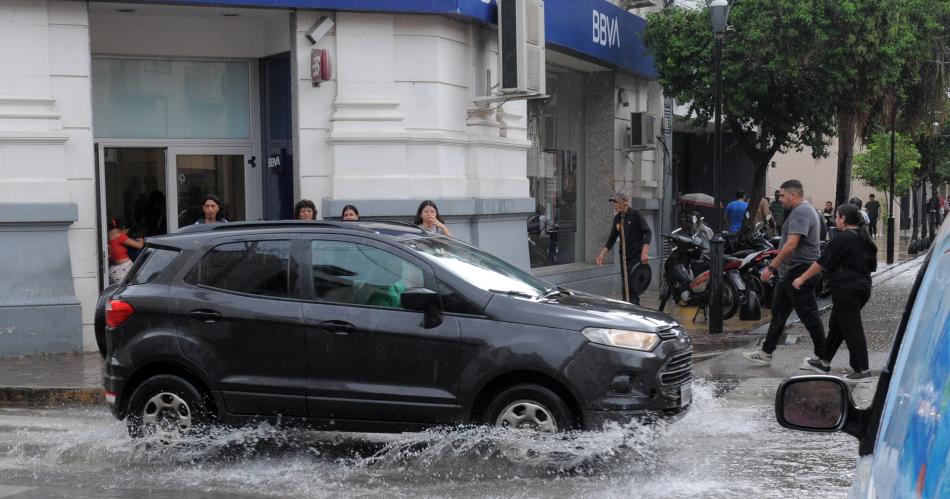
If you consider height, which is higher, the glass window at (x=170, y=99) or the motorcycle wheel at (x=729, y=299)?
the glass window at (x=170, y=99)

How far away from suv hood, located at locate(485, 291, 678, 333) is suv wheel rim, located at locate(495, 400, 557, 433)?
0.51 metres

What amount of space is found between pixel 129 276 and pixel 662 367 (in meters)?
3.81

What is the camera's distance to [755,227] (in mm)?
19641

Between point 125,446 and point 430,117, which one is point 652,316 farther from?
point 430,117

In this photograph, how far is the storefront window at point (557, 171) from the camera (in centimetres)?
1730

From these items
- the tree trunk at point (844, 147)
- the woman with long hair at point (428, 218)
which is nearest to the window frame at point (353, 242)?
the woman with long hair at point (428, 218)

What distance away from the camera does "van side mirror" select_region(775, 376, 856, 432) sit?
2688mm

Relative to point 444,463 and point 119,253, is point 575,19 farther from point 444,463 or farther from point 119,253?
point 444,463

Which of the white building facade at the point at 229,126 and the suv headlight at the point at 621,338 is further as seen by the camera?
the white building facade at the point at 229,126

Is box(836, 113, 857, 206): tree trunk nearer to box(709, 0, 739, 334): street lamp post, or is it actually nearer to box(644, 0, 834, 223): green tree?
box(644, 0, 834, 223): green tree

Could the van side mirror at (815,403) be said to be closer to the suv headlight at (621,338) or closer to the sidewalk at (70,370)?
the suv headlight at (621,338)

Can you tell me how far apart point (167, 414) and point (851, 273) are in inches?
236

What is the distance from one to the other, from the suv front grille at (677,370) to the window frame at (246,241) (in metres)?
2.43

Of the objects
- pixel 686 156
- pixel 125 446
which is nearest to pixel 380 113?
pixel 125 446
